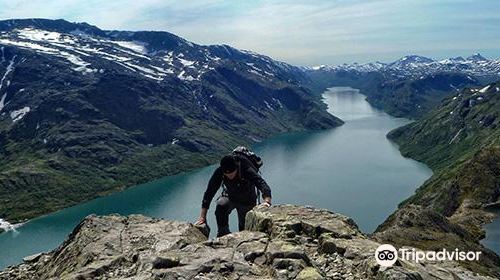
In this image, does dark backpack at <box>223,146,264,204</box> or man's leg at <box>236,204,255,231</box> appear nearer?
dark backpack at <box>223,146,264,204</box>

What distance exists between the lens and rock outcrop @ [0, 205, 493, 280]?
21219 mm

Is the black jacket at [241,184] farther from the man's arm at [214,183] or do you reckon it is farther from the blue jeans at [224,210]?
the blue jeans at [224,210]

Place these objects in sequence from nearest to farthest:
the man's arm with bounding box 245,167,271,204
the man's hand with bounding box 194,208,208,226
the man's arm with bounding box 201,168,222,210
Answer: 1. the man's arm with bounding box 245,167,271,204
2. the man's arm with bounding box 201,168,222,210
3. the man's hand with bounding box 194,208,208,226

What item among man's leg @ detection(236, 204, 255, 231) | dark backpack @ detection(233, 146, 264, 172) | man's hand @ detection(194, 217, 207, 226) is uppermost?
dark backpack @ detection(233, 146, 264, 172)

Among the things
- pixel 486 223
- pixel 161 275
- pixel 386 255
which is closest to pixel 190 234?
pixel 161 275

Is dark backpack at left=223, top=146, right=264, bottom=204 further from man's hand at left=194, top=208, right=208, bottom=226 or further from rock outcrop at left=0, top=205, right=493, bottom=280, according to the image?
man's hand at left=194, top=208, right=208, bottom=226

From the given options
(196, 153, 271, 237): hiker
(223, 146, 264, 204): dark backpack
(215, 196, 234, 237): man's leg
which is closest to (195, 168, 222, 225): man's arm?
(196, 153, 271, 237): hiker

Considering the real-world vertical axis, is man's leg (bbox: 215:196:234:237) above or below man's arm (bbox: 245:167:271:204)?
below

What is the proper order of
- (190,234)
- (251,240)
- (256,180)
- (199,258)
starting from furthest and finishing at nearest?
(190,234) < (256,180) < (251,240) < (199,258)

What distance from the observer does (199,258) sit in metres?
22.7

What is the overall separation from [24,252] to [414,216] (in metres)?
143

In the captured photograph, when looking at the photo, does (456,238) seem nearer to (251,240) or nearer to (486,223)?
(486,223)

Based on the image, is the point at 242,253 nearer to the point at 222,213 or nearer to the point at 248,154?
the point at 222,213

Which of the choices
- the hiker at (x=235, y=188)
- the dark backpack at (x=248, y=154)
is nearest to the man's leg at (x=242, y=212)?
the hiker at (x=235, y=188)
